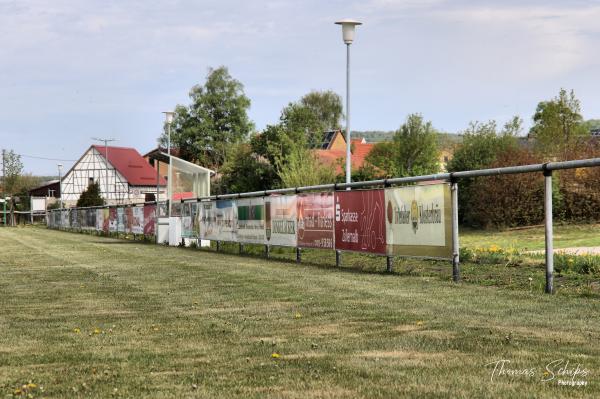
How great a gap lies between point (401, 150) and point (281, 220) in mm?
60944

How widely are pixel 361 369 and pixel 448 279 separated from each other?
22.5 ft

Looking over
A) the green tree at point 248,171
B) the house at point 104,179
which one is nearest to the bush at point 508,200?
the green tree at point 248,171

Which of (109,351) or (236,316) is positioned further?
(236,316)

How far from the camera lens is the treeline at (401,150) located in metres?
33.3

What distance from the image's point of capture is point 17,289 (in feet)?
41.3

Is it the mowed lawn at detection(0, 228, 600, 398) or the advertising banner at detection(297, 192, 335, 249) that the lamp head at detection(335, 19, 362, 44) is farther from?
the mowed lawn at detection(0, 228, 600, 398)

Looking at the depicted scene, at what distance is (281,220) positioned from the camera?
1884 cm

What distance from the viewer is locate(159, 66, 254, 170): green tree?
346 ft

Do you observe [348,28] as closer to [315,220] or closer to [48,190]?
[315,220]

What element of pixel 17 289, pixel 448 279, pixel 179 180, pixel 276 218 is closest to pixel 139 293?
pixel 17 289

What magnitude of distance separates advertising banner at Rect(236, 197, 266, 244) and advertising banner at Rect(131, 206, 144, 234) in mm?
13284

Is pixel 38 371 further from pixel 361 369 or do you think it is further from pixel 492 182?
pixel 492 182

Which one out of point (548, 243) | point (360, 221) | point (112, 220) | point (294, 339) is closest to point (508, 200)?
point (112, 220)

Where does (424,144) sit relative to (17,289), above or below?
above
